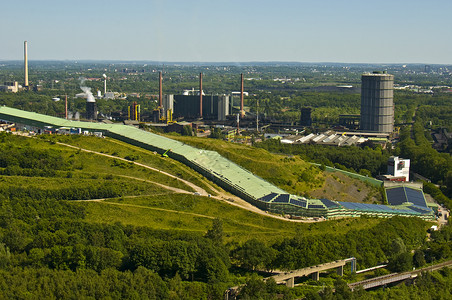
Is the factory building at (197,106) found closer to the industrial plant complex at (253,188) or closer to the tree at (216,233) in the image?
the industrial plant complex at (253,188)

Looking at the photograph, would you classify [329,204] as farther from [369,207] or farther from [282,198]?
[369,207]

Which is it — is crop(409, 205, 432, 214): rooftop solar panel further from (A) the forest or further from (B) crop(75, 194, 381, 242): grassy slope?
(B) crop(75, 194, 381, 242): grassy slope

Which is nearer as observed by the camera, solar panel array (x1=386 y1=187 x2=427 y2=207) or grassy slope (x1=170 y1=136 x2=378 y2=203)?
solar panel array (x1=386 y1=187 x2=427 y2=207)

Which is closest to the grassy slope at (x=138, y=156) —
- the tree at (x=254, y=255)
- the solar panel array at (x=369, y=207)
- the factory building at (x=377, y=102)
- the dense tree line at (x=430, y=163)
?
the solar panel array at (x=369, y=207)

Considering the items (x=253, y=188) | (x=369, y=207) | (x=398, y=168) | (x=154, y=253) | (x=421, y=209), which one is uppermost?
(x=253, y=188)

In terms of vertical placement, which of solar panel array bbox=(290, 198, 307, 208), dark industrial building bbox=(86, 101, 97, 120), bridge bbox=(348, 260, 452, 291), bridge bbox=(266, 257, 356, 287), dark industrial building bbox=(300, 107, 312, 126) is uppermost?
dark industrial building bbox=(86, 101, 97, 120)

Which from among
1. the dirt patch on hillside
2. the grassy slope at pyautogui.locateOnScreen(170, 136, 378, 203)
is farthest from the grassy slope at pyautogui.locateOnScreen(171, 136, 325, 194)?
the dirt patch on hillside

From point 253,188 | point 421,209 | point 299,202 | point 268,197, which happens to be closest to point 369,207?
point 421,209

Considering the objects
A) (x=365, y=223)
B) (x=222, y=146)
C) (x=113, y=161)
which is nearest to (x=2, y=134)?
(x=113, y=161)
